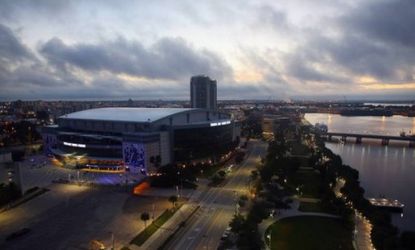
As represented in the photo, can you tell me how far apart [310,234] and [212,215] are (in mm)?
10407

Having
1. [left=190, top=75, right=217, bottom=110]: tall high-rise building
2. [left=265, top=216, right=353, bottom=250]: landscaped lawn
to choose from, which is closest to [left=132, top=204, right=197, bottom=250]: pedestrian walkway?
[left=265, top=216, right=353, bottom=250]: landscaped lawn

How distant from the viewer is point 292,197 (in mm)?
45250

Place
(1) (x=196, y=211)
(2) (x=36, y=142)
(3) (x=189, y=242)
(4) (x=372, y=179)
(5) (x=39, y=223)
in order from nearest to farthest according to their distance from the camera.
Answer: (3) (x=189, y=242) → (5) (x=39, y=223) → (1) (x=196, y=211) → (4) (x=372, y=179) → (2) (x=36, y=142)

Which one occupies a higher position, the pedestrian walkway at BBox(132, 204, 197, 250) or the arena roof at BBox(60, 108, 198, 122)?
the arena roof at BBox(60, 108, 198, 122)

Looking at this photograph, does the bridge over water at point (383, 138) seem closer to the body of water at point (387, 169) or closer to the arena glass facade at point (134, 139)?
the body of water at point (387, 169)

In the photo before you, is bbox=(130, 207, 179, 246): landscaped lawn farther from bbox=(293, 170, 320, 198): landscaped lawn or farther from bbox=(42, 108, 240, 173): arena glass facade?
bbox=(42, 108, 240, 173): arena glass facade

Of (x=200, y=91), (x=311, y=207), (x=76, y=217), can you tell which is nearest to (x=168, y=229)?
(x=76, y=217)

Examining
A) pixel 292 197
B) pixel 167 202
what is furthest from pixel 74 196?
pixel 292 197

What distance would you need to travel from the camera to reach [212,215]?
38438 mm

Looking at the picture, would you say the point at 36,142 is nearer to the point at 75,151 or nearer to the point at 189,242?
the point at 75,151

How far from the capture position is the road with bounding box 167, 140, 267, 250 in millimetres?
31703

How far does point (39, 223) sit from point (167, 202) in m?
14.1

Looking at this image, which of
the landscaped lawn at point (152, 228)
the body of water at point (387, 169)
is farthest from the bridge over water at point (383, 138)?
the landscaped lawn at point (152, 228)

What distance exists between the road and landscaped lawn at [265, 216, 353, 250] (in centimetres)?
518
